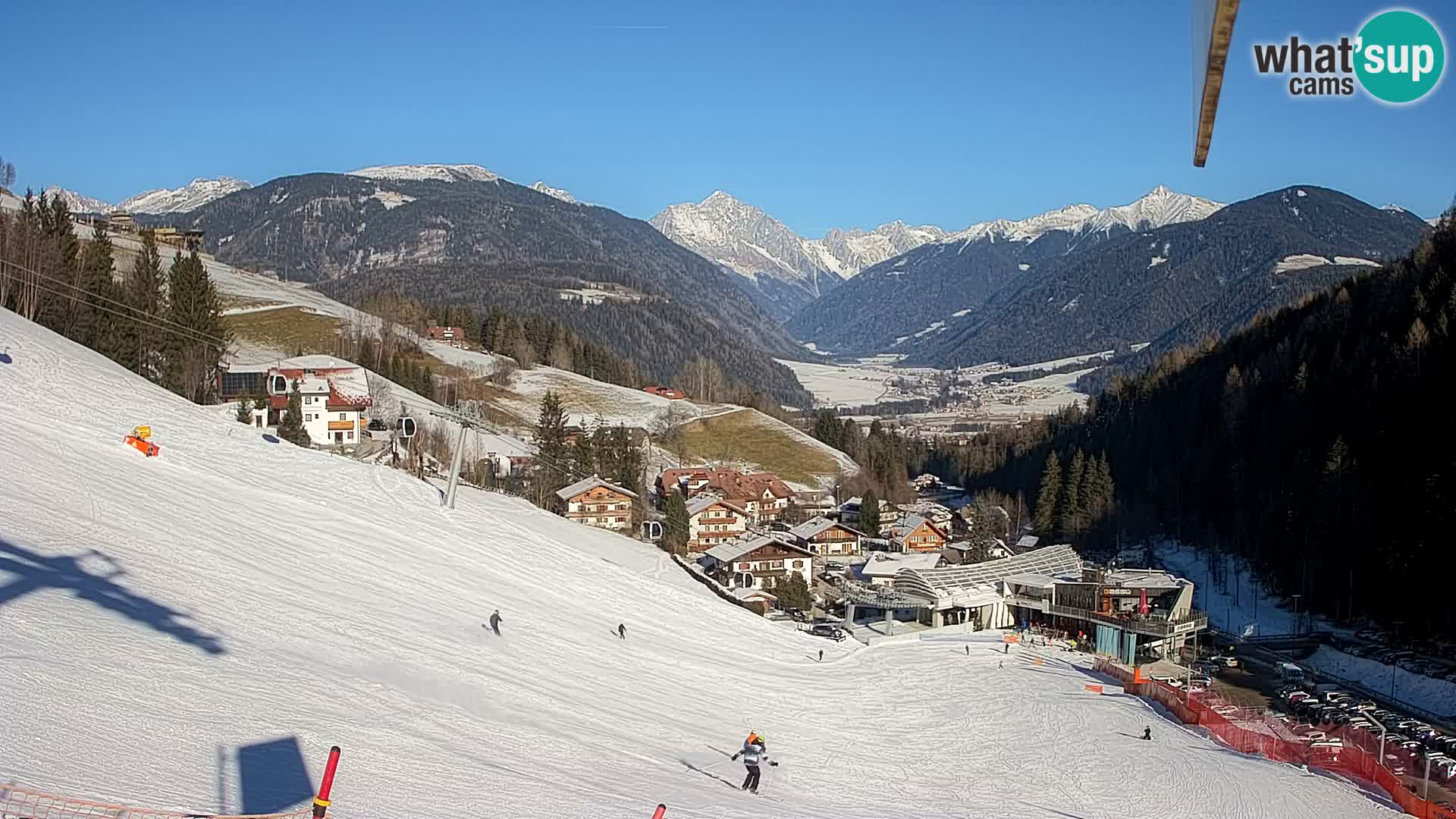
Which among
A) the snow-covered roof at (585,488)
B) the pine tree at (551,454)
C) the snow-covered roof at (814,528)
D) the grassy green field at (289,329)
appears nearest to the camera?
the pine tree at (551,454)

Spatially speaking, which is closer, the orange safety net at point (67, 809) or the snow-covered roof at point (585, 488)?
the orange safety net at point (67, 809)

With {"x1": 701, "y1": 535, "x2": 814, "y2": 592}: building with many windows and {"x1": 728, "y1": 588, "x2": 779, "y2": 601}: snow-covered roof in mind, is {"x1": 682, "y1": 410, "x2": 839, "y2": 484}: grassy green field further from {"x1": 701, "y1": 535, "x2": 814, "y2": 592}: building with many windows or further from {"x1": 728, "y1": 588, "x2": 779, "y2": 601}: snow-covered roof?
{"x1": 728, "y1": 588, "x2": 779, "y2": 601}: snow-covered roof

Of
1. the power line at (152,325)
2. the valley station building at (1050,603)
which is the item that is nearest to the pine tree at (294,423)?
the power line at (152,325)

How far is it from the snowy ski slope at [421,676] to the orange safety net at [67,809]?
480 millimetres

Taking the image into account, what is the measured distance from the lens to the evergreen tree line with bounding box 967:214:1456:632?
51.6 metres

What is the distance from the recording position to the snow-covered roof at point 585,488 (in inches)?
2324

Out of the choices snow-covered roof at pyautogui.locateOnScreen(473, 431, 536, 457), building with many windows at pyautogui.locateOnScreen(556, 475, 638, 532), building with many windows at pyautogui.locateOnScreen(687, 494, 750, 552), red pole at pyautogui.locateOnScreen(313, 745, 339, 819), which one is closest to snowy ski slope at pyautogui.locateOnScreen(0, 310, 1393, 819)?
red pole at pyautogui.locateOnScreen(313, 745, 339, 819)

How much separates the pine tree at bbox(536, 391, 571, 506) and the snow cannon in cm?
2633

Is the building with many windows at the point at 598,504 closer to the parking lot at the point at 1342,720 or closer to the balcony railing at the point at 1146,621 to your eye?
the balcony railing at the point at 1146,621

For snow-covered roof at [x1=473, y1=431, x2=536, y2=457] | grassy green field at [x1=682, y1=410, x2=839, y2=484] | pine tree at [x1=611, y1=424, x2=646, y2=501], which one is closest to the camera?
pine tree at [x1=611, y1=424, x2=646, y2=501]

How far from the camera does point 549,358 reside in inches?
4975

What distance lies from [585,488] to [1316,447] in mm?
45714

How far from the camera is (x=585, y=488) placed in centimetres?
6025

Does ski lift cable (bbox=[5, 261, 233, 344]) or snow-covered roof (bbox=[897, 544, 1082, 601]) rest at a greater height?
ski lift cable (bbox=[5, 261, 233, 344])
